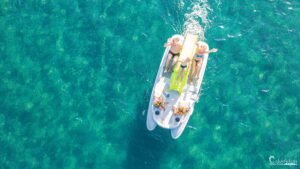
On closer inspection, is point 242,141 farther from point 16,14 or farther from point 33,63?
point 16,14

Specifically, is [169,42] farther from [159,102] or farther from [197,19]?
[159,102]

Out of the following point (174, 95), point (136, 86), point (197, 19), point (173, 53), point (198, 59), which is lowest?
point (136, 86)

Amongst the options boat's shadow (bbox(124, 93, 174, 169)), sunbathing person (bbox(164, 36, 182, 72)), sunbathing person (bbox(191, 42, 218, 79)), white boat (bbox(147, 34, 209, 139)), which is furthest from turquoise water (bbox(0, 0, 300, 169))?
sunbathing person (bbox(164, 36, 182, 72))

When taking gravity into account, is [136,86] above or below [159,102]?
below

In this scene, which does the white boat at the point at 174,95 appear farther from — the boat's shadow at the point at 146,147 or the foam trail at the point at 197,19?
the foam trail at the point at 197,19

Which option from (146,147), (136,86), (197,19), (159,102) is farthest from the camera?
(197,19)

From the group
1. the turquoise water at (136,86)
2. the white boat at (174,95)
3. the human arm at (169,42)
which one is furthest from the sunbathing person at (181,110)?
the human arm at (169,42)

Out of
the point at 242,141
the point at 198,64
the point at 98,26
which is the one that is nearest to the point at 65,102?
the point at 98,26

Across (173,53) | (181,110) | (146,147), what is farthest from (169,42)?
(146,147)
